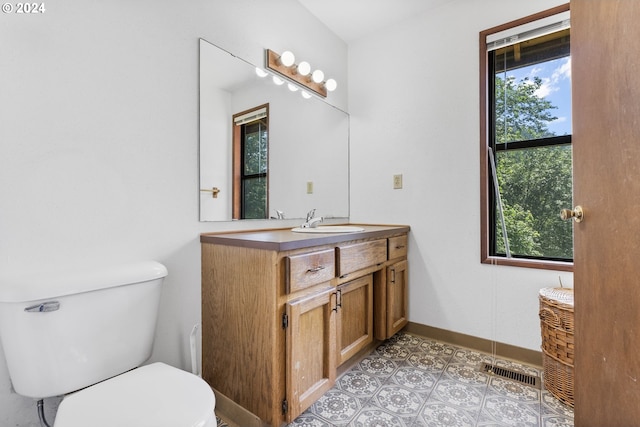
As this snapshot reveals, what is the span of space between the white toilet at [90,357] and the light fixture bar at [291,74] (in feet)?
4.82

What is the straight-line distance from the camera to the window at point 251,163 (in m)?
1.71

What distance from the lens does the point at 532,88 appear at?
1.92 m

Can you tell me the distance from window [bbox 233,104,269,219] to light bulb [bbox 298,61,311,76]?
0.41 meters

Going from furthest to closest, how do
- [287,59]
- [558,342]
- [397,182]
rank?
[397,182] < [287,59] < [558,342]

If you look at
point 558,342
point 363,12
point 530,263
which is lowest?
point 558,342

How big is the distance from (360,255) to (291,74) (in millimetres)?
1304

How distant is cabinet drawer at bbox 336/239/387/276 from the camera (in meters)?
1.55

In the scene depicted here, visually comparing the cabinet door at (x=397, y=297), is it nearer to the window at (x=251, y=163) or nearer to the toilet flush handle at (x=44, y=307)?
the window at (x=251, y=163)

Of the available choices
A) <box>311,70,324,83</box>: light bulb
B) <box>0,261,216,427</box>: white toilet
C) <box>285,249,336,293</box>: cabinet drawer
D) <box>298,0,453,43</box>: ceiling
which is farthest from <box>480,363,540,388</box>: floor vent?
<box>298,0,453,43</box>: ceiling

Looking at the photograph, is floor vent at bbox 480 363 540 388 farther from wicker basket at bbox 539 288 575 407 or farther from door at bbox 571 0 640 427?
door at bbox 571 0 640 427

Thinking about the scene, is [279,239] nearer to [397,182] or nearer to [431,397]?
[431,397]

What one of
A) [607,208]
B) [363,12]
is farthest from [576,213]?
[363,12]

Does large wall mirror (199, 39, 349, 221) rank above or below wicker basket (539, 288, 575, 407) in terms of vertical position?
above

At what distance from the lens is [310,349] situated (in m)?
1.36
